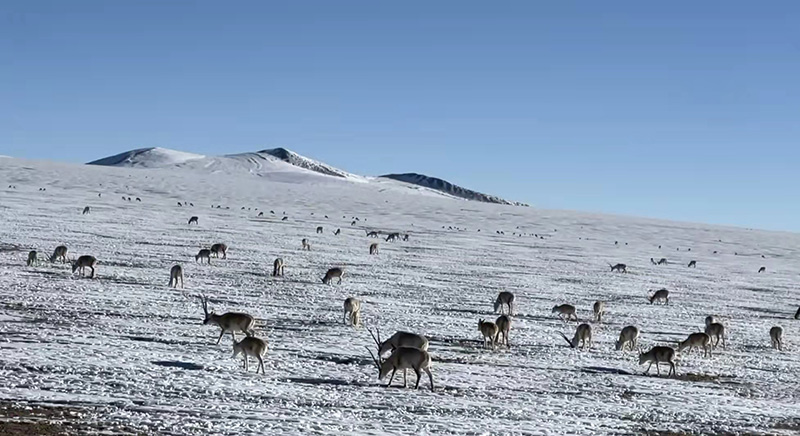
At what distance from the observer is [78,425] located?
12500 mm

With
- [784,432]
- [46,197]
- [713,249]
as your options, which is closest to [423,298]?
[784,432]

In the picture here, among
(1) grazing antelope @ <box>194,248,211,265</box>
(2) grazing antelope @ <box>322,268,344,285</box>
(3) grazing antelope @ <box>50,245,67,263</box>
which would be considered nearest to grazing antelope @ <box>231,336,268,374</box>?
(2) grazing antelope @ <box>322,268,344,285</box>

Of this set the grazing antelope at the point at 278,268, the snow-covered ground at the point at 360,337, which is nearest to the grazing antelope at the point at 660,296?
the snow-covered ground at the point at 360,337

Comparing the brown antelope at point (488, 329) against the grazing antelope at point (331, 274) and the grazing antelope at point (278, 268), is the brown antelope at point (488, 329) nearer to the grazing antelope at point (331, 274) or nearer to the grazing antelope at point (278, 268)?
the grazing antelope at point (331, 274)

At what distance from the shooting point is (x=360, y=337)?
2183 centimetres

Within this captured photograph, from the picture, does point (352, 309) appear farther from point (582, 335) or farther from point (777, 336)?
point (777, 336)

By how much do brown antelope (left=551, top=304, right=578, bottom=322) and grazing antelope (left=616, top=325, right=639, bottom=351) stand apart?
14.1 feet

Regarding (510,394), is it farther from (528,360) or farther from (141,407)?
(141,407)

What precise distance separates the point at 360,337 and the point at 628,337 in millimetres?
6347

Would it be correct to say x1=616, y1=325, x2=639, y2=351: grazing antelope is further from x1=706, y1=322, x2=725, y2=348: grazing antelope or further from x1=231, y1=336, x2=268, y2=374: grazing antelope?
x1=231, y1=336, x2=268, y2=374: grazing antelope

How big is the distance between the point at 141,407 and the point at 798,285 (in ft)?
141

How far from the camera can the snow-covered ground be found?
14.6 metres

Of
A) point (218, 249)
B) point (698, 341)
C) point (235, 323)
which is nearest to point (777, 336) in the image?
point (698, 341)

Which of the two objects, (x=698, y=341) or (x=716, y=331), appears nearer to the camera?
(x=698, y=341)
